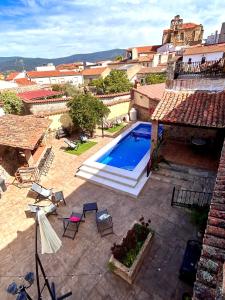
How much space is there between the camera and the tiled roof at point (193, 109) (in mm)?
10947

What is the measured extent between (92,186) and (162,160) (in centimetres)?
520

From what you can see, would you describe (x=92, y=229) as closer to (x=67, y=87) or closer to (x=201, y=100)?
(x=201, y=100)

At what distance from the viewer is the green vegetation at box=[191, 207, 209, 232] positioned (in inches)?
349

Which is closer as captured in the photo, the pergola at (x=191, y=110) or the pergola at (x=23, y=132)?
the pergola at (x=191, y=110)

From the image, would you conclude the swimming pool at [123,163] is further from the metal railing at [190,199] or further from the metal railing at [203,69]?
the metal railing at [203,69]

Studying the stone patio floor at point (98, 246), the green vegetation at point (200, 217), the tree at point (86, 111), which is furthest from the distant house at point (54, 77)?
the green vegetation at point (200, 217)

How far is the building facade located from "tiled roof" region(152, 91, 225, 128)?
A: 8004 cm

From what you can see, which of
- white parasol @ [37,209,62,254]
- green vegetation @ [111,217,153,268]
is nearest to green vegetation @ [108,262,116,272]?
green vegetation @ [111,217,153,268]

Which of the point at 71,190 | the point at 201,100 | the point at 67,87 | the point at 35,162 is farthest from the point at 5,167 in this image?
the point at 67,87

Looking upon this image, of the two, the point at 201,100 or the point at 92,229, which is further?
the point at 201,100

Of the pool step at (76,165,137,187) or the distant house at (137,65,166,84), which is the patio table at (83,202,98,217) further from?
the distant house at (137,65,166,84)

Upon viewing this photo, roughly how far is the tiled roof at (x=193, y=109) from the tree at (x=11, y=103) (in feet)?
68.0

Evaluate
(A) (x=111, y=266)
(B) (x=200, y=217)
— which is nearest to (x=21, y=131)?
(A) (x=111, y=266)

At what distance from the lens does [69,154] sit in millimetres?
17531
